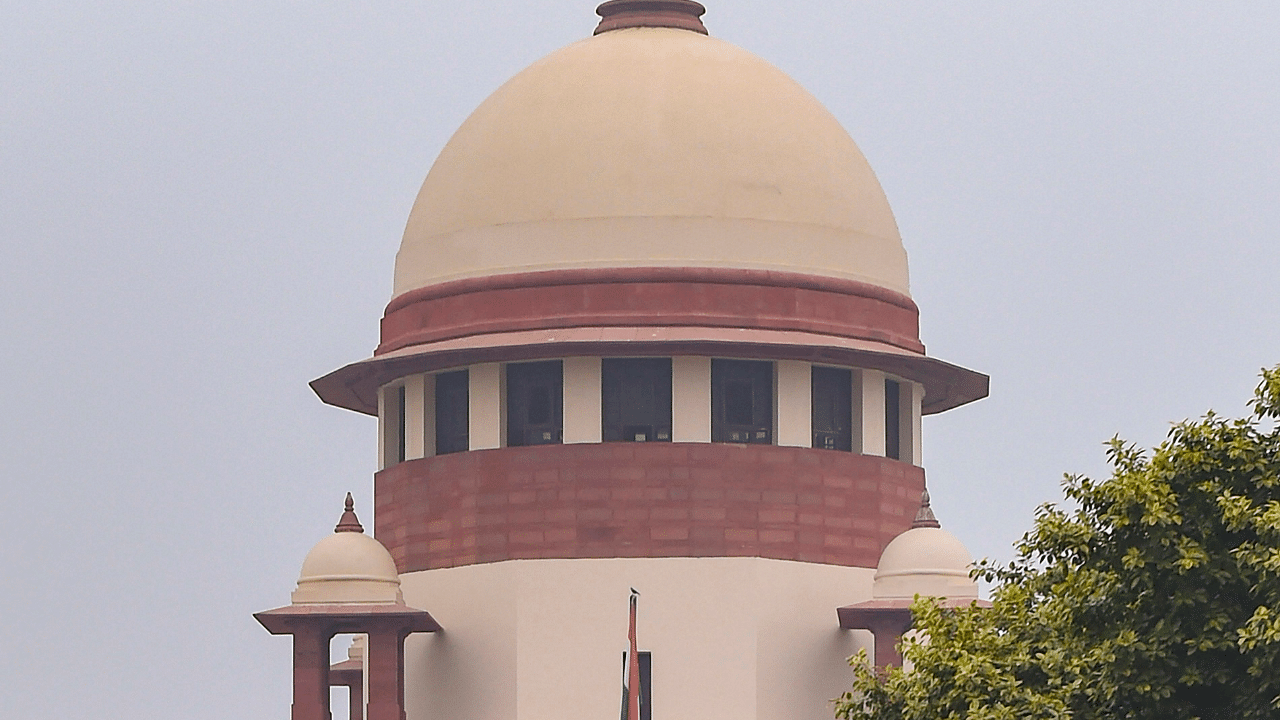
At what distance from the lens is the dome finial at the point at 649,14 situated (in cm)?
5912

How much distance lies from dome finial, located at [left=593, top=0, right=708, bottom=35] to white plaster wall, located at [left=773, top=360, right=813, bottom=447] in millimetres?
6287

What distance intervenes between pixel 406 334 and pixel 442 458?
2.54 meters

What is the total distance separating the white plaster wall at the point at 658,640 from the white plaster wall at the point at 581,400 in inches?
74.2

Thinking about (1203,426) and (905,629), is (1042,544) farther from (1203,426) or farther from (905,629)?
(905,629)

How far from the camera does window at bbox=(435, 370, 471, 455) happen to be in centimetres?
5694

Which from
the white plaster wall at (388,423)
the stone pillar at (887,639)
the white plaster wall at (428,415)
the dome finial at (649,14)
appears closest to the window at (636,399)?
the white plaster wall at (428,415)

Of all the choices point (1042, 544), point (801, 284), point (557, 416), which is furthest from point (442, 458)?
point (1042, 544)

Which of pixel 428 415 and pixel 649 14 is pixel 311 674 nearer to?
pixel 428 415

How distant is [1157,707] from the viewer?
35625mm

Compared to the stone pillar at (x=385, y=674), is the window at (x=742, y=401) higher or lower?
higher

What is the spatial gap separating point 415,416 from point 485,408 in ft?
5.59

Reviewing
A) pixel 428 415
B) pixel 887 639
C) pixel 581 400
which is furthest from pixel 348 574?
pixel 887 639

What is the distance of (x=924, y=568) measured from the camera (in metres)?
55.3

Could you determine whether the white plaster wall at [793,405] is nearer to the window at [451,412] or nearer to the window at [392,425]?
the window at [451,412]
